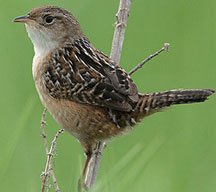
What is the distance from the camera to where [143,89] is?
836 cm

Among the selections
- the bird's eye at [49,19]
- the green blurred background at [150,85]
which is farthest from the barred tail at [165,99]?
the bird's eye at [49,19]

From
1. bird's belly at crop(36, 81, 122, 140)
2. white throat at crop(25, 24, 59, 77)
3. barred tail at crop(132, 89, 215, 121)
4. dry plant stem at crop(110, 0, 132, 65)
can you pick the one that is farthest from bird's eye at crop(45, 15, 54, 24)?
barred tail at crop(132, 89, 215, 121)

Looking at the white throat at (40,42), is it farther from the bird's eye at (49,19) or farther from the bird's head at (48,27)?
the bird's eye at (49,19)

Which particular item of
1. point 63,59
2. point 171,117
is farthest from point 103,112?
point 171,117

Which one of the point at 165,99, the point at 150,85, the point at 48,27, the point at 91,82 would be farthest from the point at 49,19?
the point at 150,85

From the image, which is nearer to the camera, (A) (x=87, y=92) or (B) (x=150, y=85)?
(A) (x=87, y=92)

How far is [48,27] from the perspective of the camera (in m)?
5.66

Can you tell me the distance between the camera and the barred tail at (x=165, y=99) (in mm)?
5105

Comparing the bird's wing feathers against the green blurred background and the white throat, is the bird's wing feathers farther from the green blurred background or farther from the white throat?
the green blurred background

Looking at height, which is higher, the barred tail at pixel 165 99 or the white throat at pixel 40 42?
the white throat at pixel 40 42

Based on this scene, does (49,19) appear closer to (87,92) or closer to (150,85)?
(87,92)

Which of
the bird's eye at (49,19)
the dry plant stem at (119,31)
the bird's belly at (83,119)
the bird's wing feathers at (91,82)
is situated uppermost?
the bird's eye at (49,19)

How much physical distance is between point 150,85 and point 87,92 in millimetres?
3240

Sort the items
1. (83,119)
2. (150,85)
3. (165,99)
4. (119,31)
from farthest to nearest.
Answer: (150,85) < (119,31) < (83,119) < (165,99)
